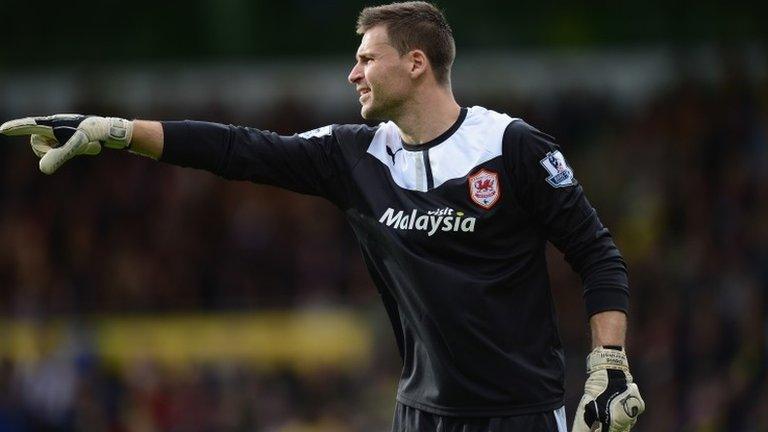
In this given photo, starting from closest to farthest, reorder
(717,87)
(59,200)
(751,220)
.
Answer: (751,220), (717,87), (59,200)

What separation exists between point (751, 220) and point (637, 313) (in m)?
1.17

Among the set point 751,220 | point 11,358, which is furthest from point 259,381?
point 751,220

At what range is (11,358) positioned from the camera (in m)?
12.1

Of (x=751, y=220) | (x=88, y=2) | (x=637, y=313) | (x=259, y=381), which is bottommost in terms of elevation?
(x=259, y=381)

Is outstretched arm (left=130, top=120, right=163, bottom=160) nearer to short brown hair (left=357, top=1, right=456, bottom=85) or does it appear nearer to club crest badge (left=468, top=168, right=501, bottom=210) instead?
short brown hair (left=357, top=1, right=456, bottom=85)

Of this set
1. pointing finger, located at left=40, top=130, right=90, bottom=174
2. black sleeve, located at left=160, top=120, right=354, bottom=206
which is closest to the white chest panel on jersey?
black sleeve, located at left=160, top=120, right=354, bottom=206

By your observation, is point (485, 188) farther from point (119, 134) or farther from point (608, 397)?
point (119, 134)

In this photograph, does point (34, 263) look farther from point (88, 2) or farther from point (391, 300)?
point (391, 300)

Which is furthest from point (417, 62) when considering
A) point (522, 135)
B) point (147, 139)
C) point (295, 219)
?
point (295, 219)

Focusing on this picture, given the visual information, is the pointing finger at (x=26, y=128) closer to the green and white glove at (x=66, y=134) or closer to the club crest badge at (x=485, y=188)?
the green and white glove at (x=66, y=134)

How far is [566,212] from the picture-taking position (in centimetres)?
463

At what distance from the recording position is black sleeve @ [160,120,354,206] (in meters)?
4.73

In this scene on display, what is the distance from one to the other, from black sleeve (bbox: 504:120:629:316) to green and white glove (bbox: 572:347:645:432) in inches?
7.0

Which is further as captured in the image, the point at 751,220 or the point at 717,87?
the point at 717,87
